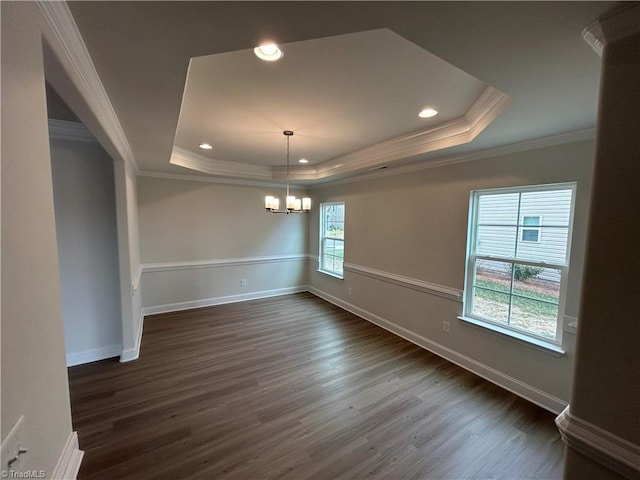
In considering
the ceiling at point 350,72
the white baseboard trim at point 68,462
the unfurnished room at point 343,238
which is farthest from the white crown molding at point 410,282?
the white baseboard trim at point 68,462

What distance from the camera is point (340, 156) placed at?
13.7 ft

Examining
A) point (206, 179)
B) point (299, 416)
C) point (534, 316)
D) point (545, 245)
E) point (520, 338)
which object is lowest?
point (299, 416)

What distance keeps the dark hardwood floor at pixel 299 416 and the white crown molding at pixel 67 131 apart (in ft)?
7.95

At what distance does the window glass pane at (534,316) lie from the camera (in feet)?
8.07

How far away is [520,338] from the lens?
257cm

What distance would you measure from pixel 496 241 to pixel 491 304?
680 millimetres

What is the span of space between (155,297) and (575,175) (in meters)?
5.58

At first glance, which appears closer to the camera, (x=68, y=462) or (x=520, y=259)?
(x=68, y=462)

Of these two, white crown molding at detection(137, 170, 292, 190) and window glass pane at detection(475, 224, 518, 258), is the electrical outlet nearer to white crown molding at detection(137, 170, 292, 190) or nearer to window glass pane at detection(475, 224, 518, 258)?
window glass pane at detection(475, 224, 518, 258)

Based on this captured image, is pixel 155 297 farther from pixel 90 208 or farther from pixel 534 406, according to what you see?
pixel 534 406

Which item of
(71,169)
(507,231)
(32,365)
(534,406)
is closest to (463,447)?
(534,406)

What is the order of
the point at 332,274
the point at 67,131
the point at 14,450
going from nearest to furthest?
the point at 14,450 < the point at 67,131 < the point at 332,274

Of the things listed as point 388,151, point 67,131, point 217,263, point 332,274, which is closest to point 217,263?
point 217,263

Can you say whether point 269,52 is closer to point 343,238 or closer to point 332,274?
point 343,238
